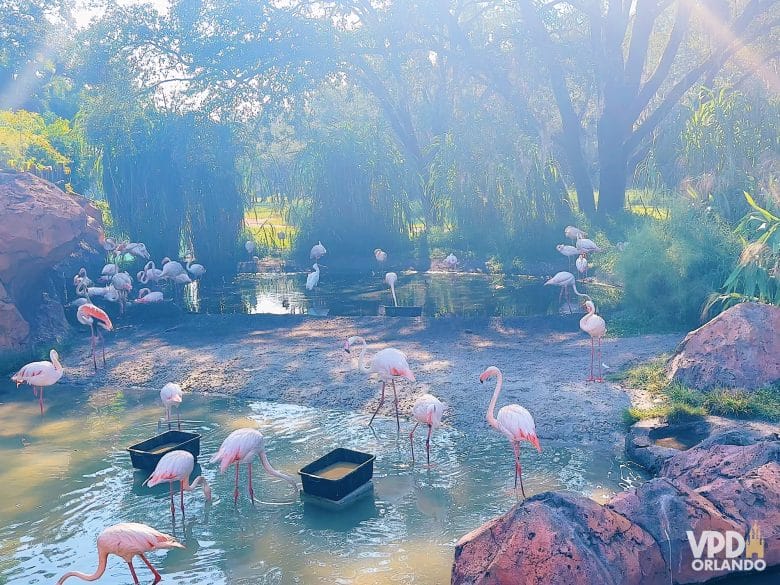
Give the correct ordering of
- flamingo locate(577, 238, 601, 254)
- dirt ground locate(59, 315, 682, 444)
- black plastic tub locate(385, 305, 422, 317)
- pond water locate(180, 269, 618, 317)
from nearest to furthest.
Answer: dirt ground locate(59, 315, 682, 444) → black plastic tub locate(385, 305, 422, 317) → pond water locate(180, 269, 618, 317) → flamingo locate(577, 238, 601, 254)

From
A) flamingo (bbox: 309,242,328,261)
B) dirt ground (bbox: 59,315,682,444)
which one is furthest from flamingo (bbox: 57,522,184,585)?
flamingo (bbox: 309,242,328,261)

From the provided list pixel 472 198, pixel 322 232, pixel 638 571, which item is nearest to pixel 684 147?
pixel 472 198

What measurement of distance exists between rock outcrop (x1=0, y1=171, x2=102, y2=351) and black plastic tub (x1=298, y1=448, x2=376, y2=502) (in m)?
8.34

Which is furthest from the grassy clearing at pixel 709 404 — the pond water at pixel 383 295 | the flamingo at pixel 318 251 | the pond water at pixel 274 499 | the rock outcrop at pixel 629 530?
the flamingo at pixel 318 251

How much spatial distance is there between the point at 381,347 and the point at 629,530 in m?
7.79

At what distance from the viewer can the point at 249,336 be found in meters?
14.1

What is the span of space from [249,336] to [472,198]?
10.3 m

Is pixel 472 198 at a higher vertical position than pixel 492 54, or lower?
lower

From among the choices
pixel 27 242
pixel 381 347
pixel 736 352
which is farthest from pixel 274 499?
pixel 27 242

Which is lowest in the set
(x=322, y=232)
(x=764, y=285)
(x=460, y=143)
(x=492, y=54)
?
(x=764, y=285)

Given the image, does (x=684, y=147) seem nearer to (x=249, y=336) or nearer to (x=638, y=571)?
(x=249, y=336)

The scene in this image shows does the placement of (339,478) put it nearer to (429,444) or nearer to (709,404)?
(429,444)

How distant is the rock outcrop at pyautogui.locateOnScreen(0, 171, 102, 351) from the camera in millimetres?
13445

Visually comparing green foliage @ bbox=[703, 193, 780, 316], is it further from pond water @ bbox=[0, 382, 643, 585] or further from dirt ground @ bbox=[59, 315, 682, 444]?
pond water @ bbox=[0, 382, 643, 585]
